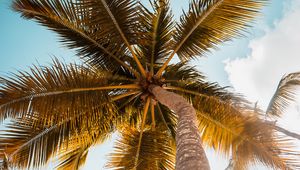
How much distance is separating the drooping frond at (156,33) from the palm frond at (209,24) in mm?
321

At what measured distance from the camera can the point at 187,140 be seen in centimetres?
419

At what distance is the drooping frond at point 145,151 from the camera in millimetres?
7941

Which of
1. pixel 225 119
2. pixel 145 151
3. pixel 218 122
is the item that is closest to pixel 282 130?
pixel 225 119

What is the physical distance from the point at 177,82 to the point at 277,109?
93.1 inches

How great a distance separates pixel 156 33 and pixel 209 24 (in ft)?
4.01

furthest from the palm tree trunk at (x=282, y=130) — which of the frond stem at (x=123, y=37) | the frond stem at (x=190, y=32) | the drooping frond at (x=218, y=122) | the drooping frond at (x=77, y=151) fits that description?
the drooping frond at (x=77, y=151)

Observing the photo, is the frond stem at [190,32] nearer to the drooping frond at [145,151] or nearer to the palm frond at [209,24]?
the palm frond at [209,24]

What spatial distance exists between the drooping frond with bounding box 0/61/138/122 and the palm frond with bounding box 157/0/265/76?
1.62 meters

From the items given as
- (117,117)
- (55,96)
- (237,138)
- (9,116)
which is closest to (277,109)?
(237,138)

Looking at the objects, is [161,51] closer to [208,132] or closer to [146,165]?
[208,132]

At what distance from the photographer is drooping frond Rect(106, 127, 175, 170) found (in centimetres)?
794

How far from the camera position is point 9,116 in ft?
19.5

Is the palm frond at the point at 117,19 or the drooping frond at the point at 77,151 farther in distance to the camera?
the drooping frond at the point at 77,151

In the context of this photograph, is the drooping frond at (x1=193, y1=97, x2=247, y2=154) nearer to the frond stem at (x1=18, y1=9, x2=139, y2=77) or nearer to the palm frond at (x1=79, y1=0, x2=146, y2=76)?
the palm frond at (x1=79, y1=0, x2=146, y2=76)
